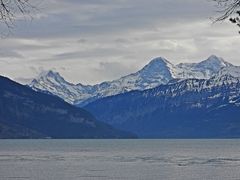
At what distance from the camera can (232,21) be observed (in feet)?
72.4

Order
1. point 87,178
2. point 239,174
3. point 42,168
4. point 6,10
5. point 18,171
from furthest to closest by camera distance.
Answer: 1. point 42,168
2. point 18,171
3. point 239,174
4. point 87,178
5. point 6,10

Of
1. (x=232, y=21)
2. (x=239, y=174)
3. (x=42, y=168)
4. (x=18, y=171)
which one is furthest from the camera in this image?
(x=42, y=168)

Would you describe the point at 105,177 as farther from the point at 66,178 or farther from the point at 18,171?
the point at 18,171

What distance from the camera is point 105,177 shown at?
125 meters

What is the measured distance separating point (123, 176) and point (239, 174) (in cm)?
2318

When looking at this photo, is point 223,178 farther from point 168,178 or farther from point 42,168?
point 42,168

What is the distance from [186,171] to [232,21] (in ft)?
399

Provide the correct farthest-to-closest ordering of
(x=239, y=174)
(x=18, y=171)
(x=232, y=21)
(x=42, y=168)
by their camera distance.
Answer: (x=42, y=168)
(x=18, y=171)
(x=239, y=174)
(x=232, y=21)

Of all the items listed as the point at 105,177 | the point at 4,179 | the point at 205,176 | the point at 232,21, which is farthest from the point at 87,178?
the point at 232,21

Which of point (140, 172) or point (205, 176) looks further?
point (140, 172)

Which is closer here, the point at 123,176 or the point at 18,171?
the point at 123,176

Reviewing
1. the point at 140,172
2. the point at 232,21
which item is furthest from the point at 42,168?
the point at 232,21

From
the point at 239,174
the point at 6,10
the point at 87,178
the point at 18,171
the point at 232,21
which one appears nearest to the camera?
the point at 6,10

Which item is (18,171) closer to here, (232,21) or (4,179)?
(4,179)
